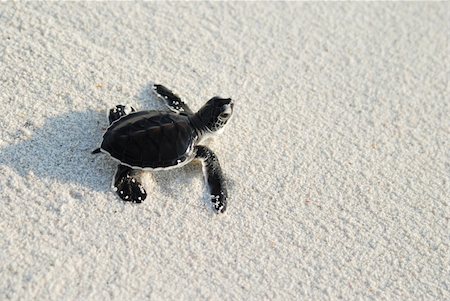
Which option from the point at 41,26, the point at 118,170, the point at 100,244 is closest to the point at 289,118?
the point at 118,170

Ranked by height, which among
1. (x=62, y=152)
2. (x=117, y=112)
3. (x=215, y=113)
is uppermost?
(x=215, y=113)

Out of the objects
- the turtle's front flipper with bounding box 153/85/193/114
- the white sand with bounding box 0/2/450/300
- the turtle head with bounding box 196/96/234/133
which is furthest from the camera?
the turtle's front flipper with bounding box 153/85/193/114

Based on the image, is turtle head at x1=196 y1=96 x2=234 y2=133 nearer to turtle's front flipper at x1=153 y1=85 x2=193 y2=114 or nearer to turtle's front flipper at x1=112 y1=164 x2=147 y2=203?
turtle's front flipper at x1=153 y1=85 x2=193 y2=114

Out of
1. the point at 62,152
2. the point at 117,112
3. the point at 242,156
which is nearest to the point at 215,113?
the point at 242,156

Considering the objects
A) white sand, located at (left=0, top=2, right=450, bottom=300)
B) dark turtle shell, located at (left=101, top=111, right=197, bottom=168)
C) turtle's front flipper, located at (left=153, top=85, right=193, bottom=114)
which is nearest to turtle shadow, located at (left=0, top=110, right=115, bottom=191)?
white sand, located at (left=0, top=2, right=450, bottom=300)

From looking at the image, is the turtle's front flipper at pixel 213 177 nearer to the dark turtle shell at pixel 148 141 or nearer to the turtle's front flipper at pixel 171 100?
the dark turtle shell at pixel 148 141

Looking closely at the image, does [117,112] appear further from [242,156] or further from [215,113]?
[242,156]
